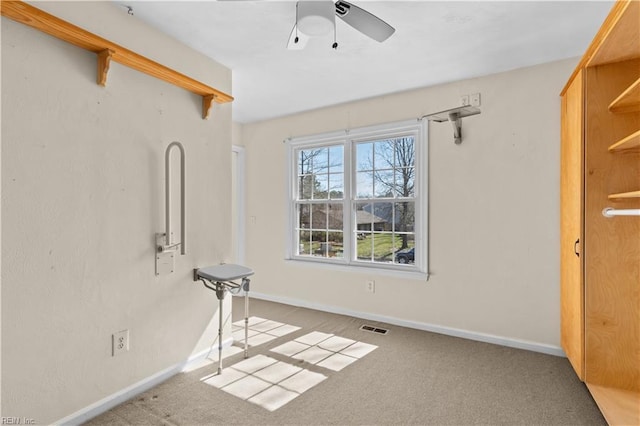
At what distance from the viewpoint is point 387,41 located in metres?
2.47

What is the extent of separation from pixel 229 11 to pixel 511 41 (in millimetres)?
1968

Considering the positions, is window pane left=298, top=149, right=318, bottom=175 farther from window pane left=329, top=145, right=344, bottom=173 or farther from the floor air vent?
the floor air vent

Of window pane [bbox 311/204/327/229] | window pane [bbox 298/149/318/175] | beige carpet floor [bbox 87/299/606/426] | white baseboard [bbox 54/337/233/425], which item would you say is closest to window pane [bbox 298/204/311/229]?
window pane [bbox 311/204/327/229]

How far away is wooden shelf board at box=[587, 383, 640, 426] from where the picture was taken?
1811 millimetres

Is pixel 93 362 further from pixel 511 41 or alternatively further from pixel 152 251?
pixel 511 41

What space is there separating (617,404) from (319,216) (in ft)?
9.87

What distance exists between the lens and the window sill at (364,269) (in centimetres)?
344

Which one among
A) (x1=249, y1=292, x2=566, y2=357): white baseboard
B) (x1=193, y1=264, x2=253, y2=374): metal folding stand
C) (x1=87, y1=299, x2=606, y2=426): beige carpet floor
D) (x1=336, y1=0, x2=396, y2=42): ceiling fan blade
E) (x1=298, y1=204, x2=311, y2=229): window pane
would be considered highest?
(x1=336, y1=0, x2=396, y2=42): ceiling fan blade

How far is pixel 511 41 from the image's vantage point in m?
2.46

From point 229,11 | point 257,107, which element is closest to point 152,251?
point 229,11

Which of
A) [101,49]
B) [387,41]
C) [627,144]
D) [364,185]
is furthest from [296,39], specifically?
[364,185]

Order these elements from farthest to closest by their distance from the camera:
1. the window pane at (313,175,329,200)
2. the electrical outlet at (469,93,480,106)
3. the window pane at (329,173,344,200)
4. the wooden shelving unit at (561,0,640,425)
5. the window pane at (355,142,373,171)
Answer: the window pane at (313,175,329,200) < the window pane at (329,173,344,200) < the window pane at (355,142,373,171) < the electrical outlet at (469,93,480,106) < the wooden shelving unit at (561,0,640,425)

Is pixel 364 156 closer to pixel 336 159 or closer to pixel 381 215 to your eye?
pixel 336 159

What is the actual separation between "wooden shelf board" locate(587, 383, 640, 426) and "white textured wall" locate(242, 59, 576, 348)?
74 cm
